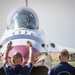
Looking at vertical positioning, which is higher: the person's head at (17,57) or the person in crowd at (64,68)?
the person's head at (17,57)

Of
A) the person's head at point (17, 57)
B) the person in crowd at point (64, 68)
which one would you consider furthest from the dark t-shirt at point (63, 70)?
the person's head at point (17, 57)

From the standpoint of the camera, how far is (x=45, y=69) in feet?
29.0

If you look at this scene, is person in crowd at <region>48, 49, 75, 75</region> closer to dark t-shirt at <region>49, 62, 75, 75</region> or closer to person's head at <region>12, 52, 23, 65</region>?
dark t-shirt at <region>49, 62, 75, 75</region>

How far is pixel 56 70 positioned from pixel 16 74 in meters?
0.73

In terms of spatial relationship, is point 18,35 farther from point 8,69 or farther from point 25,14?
point 8,69

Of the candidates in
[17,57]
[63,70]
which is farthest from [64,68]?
[17,57]

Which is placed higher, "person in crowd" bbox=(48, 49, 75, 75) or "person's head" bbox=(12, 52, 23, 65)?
"person's head" bbox=(12, 52, 23, 65)

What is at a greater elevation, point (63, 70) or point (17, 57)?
point (17, 57)

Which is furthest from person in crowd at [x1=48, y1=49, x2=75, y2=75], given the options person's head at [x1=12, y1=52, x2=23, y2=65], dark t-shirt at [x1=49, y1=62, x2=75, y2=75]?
person's head at [x1=12, y1=52, x2=23, y2=65]

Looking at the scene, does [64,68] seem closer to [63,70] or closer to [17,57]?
[63,70]

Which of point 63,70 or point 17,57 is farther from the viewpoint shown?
point 63,70

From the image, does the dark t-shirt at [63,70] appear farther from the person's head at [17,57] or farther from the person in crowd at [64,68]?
the person's head at [17,57]

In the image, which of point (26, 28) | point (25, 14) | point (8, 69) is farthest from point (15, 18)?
point (8, 69)

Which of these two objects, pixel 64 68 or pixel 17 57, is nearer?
pixel 17 57
